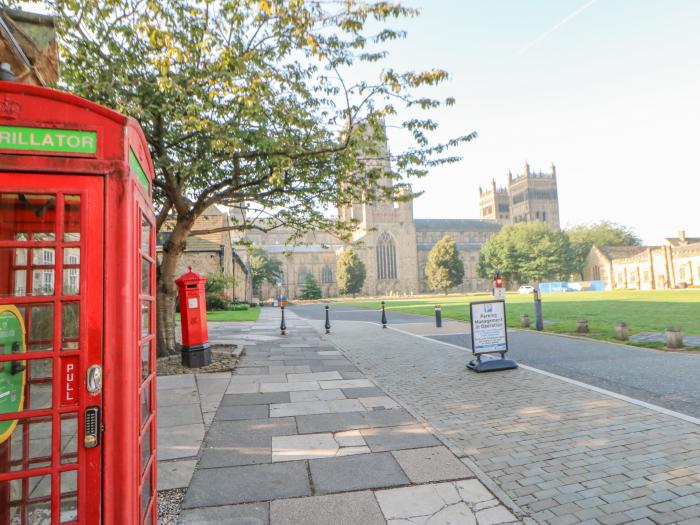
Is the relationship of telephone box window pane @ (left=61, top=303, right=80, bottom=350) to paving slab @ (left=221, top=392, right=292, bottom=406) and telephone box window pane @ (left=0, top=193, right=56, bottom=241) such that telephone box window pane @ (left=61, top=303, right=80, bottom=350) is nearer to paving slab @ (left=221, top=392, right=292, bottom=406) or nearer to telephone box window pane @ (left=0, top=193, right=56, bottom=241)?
telephone box window pane @ (left=0, top=193, right=56, bottom=241)

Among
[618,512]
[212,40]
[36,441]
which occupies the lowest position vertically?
[618,512]

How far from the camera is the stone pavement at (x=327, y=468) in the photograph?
3178mm

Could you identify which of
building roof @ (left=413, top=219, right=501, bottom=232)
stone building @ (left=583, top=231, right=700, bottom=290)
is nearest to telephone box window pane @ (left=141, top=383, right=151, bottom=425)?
stone building @ (left=583, top=231, right=700, bottom=290)

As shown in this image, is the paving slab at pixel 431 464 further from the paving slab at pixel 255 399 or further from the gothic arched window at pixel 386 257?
the gothic arched window at pixel 386 257

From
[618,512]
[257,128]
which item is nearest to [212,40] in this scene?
[257,128]

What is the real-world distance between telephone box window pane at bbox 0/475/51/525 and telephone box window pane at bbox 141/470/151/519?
18.1 inches

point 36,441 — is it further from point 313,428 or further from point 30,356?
point 313,428

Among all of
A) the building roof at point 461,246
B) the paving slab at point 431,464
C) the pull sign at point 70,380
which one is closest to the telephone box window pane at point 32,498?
the pull sign at point 70,380

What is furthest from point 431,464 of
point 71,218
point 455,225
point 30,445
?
point 455,225

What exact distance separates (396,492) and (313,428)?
182 centimetres

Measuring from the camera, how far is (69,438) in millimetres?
1979

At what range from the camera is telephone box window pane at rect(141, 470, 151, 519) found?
2.46 metres

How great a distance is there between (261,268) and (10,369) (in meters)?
69.7

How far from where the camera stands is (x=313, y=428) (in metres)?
5.10
